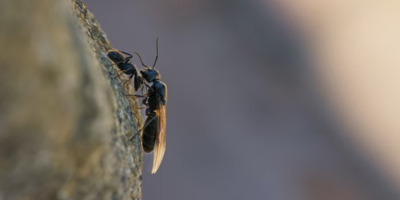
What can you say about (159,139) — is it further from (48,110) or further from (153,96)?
(48,110)

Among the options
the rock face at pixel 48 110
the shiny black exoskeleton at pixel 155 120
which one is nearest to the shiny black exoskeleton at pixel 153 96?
the shiny black exoskeleton at pixel 155 120

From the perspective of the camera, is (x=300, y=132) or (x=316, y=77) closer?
(x=300, y=132)

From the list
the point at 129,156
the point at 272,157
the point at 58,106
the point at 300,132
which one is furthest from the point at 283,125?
the point at 58,106

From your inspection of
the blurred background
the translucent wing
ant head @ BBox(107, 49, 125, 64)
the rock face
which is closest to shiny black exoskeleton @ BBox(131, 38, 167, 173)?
the translucent wing

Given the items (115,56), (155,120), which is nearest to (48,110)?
(115,56)

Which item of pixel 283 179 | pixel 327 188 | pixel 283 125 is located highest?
pixel 283 125

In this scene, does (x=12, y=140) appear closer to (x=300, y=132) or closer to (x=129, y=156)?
(x=129, y=156)
